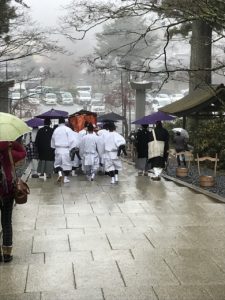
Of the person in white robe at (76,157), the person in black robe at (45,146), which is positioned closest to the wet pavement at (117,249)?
the person in black robe at (45,146)

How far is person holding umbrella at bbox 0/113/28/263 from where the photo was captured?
15.7ft

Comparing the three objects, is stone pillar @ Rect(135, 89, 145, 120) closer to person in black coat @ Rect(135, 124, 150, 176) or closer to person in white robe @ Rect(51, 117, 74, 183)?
person in black coat @ Rect(135, 124, 150, 176)

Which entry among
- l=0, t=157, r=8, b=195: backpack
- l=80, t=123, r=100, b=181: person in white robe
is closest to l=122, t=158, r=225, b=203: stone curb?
l=80, t=123, r=100, b=181: person in white robe

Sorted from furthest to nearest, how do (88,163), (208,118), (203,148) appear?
(208,118) < (203,148) < (88,163)

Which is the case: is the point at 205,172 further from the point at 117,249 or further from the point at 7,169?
the point at 7,169

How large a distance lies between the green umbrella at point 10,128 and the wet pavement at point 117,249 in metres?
1.39

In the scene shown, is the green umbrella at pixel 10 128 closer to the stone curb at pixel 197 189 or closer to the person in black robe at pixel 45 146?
the stone curb at pixel 197 189

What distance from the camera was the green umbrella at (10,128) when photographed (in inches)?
183

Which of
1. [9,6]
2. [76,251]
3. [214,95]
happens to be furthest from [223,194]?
[9,6]

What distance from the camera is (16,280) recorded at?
4469 millimetres

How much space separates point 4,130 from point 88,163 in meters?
7.88

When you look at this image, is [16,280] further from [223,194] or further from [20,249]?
[223,194]

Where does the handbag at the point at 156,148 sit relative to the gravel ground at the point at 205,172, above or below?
above

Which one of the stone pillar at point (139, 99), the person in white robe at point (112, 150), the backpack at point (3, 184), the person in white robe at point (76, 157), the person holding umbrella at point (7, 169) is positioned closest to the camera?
the person holding umbrella at point (7, 169)
